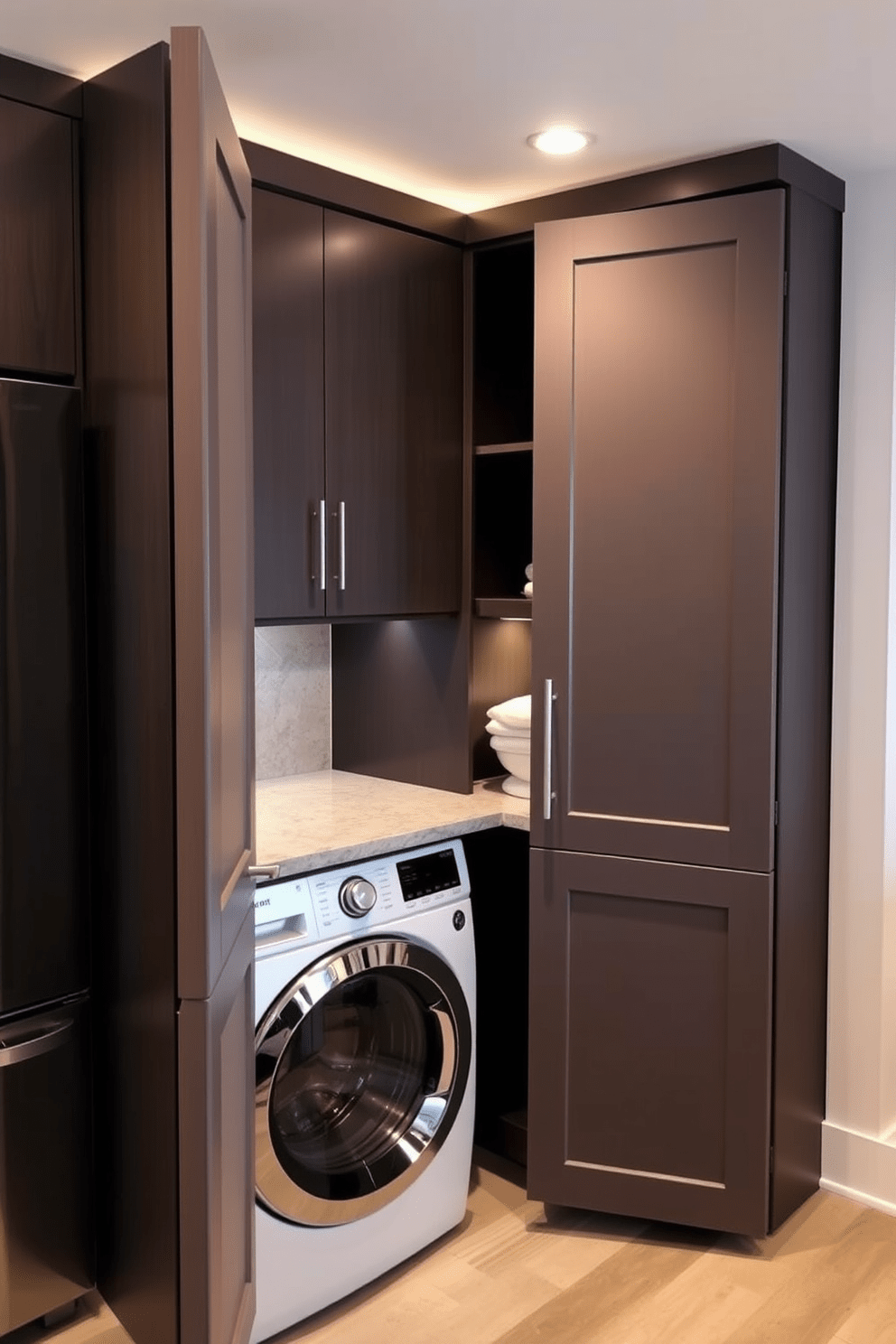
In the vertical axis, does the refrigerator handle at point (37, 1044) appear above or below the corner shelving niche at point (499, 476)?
below

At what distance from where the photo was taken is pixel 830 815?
107 inches

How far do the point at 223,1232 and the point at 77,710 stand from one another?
2.74 feet

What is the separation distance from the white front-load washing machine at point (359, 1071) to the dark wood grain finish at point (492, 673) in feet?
1.32

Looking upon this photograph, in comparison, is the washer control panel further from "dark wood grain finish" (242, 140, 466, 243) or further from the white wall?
"dark wood grain finish" (242, 140, 466, 243)

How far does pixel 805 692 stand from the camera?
8.33 ft

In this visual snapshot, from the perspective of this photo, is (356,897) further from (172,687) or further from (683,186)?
(683,186)

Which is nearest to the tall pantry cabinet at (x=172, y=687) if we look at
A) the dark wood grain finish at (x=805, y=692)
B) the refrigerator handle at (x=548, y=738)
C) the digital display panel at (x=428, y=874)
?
the digital display panel at (x=428, y=874)

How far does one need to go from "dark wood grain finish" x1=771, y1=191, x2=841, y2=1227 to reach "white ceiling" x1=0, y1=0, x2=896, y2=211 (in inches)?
10.6

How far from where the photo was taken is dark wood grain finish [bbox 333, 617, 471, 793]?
2.85 metres

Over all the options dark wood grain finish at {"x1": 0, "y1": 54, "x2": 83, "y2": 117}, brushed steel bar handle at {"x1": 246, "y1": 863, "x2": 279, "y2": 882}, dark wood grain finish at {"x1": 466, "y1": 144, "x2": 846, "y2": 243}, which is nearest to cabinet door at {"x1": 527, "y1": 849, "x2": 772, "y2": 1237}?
brushed steel bar handle at {"x1": 246, "y1": 863, "x2": 279, "y2": 882}

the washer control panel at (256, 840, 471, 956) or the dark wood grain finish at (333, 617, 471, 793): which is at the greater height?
the dark wood grain finish at (333, 617, 471, 793)

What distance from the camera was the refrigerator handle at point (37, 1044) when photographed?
6.41ft

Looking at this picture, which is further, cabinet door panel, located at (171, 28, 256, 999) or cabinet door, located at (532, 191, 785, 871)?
cabinet door, located at (532, 191, 785, 871)

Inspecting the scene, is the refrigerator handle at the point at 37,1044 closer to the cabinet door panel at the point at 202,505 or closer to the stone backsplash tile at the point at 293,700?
the cabinet door panel at the point at 202,505
